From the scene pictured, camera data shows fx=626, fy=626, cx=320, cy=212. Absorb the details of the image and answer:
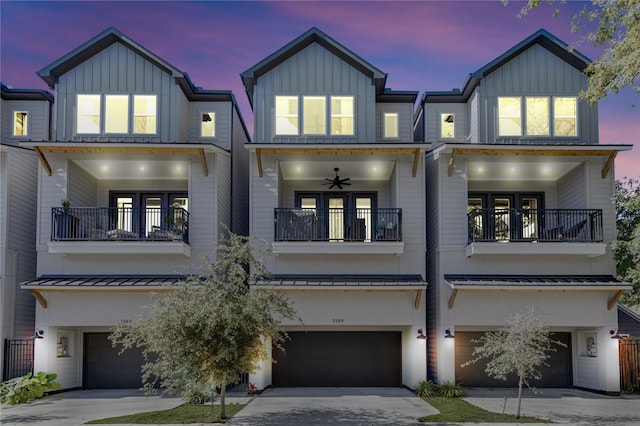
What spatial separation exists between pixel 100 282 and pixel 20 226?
3.97 m

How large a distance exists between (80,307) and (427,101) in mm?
14153

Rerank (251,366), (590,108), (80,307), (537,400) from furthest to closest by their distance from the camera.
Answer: (590,108)
(80,307)
(537,400)
(251,366)

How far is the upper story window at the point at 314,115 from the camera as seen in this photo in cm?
2188

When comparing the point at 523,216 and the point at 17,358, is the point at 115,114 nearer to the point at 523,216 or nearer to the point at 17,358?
the point at 17,358

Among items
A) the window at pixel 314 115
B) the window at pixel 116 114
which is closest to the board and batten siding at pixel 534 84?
the window at pixel 314 115

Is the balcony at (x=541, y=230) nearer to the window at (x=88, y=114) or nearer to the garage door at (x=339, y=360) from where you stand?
the garage door at (x=339, y=360)

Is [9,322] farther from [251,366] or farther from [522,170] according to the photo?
[522,170]

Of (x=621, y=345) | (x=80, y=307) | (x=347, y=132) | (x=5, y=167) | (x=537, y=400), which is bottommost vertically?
(x=537, y=400)

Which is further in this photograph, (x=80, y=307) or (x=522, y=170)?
(x=522, y=170)

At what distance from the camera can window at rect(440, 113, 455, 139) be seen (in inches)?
917

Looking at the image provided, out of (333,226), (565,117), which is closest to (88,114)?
(333,226)

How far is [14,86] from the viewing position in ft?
75.8

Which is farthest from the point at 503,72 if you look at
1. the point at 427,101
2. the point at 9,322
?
the point at 9,322

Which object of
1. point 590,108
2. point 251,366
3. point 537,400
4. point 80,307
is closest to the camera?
point 251,366
